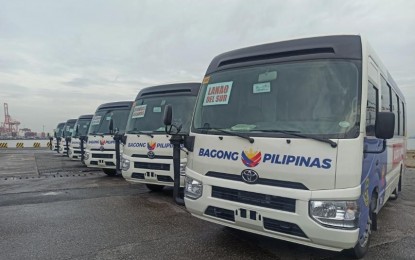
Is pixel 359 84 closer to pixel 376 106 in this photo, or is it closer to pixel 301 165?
pixel 376 106

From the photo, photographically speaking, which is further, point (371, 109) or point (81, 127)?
point (81, 127)

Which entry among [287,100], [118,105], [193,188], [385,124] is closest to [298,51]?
[287,100]

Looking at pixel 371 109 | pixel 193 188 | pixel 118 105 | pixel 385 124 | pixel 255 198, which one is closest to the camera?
pixel 385 124

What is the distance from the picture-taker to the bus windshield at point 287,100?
334 centimetres

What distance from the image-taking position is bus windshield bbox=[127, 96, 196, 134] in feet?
23.2

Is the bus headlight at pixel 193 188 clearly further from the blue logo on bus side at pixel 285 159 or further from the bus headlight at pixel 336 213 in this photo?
the bus headlight at pixel 336 213

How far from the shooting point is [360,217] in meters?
3.30

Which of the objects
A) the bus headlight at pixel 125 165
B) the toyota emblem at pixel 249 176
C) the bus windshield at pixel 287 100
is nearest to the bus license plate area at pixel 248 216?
the toyota emblem at pixel 249 176

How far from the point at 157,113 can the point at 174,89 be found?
68 cm

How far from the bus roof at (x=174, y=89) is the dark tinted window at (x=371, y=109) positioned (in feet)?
13.2

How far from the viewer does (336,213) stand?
314 cm

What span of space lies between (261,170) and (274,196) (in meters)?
0.31

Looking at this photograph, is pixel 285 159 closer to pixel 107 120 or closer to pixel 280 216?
pixel 280 216

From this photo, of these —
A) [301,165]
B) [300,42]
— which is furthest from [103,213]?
[300,42]
